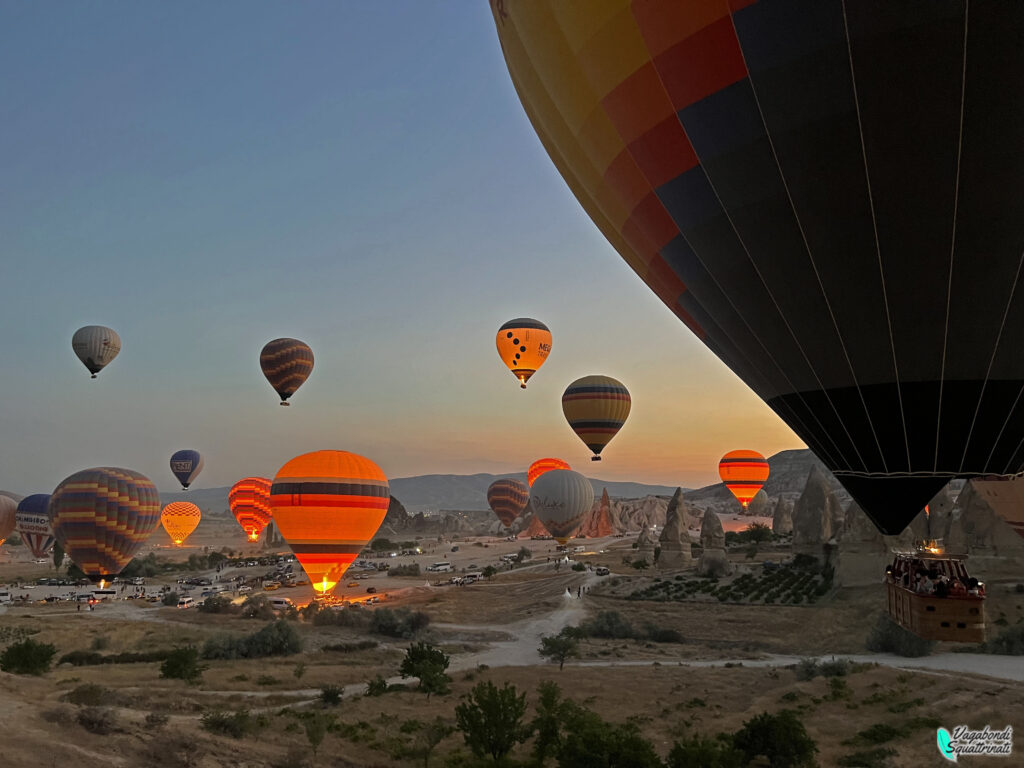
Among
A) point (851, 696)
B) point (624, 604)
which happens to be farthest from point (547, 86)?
point (624, 604)

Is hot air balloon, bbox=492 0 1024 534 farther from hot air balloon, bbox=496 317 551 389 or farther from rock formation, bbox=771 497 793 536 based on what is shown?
rock formation, bbox=771 497 793 536

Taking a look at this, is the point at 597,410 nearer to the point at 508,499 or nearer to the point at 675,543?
the point at 675,543

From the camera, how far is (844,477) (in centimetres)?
1174

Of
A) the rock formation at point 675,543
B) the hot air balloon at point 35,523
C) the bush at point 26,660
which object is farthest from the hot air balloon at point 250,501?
the bush at point 26,660

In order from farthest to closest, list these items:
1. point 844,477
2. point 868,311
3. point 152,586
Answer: point 152,586 → point 844,477 → point 868,311

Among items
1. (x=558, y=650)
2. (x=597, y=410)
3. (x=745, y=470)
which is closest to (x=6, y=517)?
(x=597, y=410)

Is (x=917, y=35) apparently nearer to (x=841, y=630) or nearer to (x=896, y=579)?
(x=896, y=579)

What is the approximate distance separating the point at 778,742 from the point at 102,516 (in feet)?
153

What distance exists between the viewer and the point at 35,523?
2822 inches

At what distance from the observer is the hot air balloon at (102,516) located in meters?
45.6

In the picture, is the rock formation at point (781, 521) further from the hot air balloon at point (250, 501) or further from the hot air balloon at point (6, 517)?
the hot air balloon at point (6, 517)

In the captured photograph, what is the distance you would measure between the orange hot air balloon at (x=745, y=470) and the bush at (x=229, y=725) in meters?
75.1

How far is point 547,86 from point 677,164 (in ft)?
11.2

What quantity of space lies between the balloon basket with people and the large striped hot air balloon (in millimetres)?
74653
